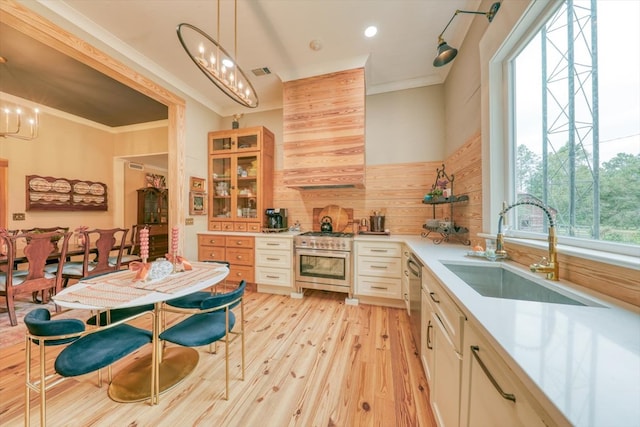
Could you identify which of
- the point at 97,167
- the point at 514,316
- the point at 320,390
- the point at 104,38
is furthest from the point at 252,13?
the point at 97,167

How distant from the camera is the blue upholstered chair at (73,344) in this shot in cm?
99

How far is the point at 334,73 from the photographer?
2736 mm

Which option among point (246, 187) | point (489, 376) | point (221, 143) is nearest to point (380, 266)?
point (489, 376)

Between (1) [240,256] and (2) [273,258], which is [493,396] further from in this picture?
(1) [240,256]

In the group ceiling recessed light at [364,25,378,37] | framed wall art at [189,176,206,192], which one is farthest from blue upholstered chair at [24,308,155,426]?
ceiling recessed light at [364,25,378,37]

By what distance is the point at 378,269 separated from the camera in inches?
103

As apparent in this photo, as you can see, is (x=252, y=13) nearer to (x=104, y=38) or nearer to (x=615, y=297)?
(x=104, y=38)

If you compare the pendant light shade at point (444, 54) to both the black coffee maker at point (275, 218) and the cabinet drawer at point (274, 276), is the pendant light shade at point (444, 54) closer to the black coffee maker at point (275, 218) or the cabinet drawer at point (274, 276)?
the black coffee maker at point (275, 218)

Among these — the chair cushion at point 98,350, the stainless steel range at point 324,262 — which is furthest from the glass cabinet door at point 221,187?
the chair cushion at point 98,350

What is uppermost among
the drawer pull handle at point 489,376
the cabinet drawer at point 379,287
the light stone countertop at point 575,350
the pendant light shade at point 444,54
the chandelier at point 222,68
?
the pendant light shade at point 444,54

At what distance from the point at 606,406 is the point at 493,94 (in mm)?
1989

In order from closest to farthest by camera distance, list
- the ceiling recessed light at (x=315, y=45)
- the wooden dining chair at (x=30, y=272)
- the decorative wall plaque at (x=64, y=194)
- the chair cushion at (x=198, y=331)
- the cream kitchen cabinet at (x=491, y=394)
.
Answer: the cream kitchen cabinet at (x=491, y=394)
the chair cushion at (x=198, y=331)
the wooden dining chair at (x=30, y=272)
the ceiling recessed light at (x=315, y=45)
the decorative wall plaque at (x=64, y=194)

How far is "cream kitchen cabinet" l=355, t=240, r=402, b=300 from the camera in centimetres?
256

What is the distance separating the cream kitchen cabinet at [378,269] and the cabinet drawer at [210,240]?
190 centimetres
